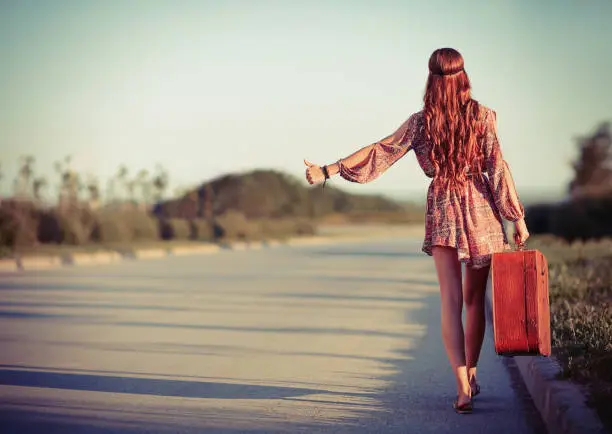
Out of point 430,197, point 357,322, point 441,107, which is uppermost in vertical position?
point 441,107

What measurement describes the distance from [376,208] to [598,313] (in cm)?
12582

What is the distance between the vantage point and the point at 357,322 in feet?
38.6

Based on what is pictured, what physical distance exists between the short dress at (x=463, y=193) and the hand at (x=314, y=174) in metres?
0.13

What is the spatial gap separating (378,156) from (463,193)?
0.54 metres

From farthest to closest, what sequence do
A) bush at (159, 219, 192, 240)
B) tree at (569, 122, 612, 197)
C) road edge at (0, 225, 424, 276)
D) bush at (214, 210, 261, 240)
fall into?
tree at (569, 122, 612, 197) → bush at (214, 210, 261, 240) → bush at (159, 219, 192, 240) → road edge at (0, 225, 424, 276)

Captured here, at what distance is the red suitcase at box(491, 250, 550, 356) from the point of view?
19.0ft

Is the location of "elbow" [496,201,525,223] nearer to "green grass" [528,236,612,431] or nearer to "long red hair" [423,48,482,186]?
"long red hair" [423,48,482,186]

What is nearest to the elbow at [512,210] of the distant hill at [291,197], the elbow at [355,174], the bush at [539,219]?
the elbow at [355,174]

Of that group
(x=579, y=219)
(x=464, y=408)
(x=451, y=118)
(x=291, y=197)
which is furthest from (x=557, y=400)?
(x=291, y=197)

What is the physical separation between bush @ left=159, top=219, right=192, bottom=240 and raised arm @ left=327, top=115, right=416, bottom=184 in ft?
121

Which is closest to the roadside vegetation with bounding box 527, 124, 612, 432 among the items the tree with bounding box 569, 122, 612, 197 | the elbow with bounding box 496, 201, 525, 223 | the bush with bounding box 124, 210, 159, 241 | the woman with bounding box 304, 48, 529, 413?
the woman with bounding box 304, 48, 529, 413

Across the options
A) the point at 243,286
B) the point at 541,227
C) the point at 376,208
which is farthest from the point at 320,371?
the point at 376,208

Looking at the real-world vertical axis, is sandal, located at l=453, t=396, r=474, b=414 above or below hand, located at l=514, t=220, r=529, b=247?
below

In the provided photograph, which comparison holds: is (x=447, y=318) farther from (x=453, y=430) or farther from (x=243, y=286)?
(x=243, y=286)
